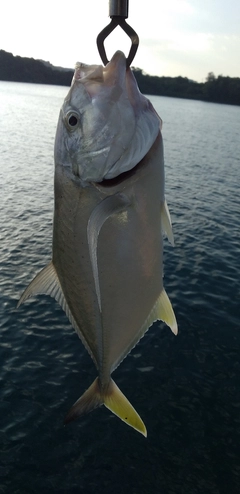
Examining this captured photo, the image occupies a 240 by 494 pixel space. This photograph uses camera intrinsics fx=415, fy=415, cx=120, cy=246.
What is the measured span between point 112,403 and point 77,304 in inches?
41.7

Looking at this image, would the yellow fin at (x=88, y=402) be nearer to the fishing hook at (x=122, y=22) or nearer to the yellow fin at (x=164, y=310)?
the yellow fin at (x=164, y=310)

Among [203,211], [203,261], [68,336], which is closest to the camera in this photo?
[68,336]

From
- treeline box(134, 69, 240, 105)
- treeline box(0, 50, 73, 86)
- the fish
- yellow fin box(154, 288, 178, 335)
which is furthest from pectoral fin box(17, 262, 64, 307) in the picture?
treeline box(0, 50, 73, 86)

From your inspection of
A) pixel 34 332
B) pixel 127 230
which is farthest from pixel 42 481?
pixel 127 230

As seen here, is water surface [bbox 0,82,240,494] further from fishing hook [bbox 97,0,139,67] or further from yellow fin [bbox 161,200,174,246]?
fishing hook [bbox 97,0,139,67]

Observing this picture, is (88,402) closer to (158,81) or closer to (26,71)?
(158,81)

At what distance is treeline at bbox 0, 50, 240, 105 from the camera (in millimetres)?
169000

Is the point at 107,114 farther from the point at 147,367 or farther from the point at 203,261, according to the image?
the point at 203,261

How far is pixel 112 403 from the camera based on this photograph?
393 cm

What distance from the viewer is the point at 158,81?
17175 cm

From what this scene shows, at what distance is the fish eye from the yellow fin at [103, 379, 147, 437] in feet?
7.90

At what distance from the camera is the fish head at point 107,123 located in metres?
2.99

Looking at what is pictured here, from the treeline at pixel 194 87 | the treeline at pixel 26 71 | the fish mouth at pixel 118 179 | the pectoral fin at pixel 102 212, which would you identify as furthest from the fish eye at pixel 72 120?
the treeline at pixel 26 71

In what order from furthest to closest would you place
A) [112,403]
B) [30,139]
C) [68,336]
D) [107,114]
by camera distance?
1. [30,139]
2. [68,336]
3. [112,403]
4. [107,114]
